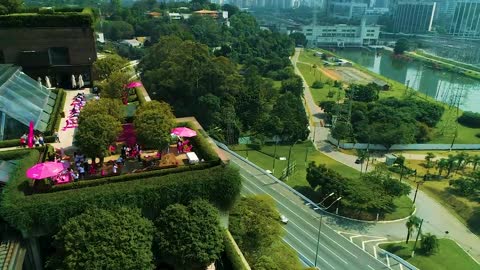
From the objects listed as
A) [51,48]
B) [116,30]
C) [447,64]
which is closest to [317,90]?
[51,48]

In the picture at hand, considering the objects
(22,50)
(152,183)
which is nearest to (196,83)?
(22,50)

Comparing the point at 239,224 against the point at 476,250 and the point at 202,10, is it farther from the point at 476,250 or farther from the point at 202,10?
the point at 202,10

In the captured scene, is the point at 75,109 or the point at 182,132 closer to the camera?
the point at 182,132

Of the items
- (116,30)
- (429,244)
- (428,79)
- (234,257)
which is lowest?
(428,79)

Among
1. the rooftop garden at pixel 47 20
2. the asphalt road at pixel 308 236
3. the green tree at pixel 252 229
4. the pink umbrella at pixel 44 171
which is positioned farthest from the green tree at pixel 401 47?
the pink umbrella at pixel 44 171

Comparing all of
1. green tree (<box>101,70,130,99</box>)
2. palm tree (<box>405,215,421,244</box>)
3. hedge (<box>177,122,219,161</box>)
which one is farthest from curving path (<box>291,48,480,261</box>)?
green tree (<box>101,70,130,99</box>)

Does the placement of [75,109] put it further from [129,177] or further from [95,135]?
[129,177]
